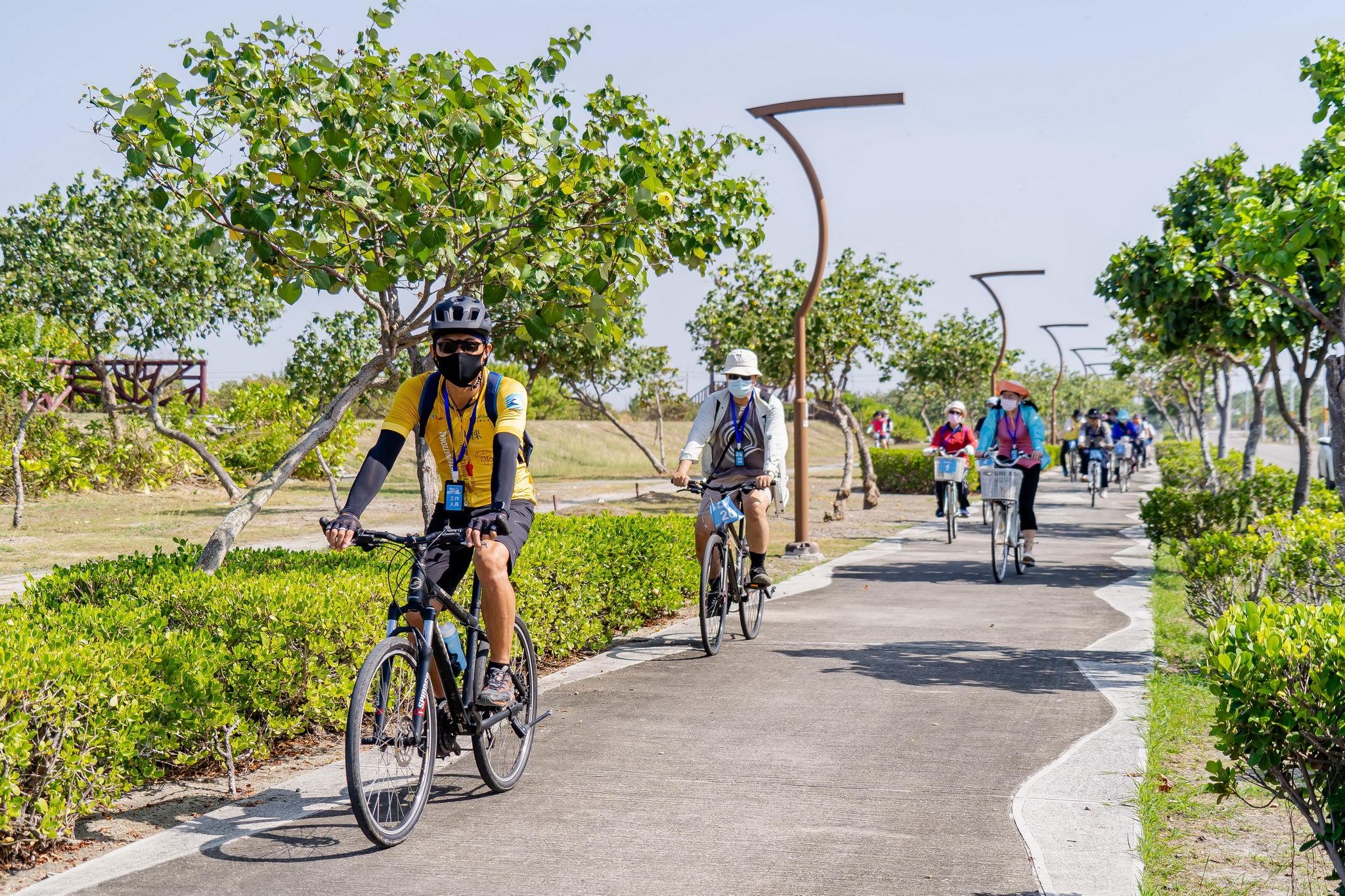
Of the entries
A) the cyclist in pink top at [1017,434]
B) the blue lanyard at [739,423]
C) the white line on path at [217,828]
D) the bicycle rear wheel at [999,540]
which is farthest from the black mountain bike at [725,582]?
the cyclist in pink top at [1017,434]

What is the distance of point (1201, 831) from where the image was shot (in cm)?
451

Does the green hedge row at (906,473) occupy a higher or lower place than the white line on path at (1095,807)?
higher

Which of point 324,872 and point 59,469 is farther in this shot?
point 59,469

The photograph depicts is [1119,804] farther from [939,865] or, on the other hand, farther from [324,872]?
[324,872]

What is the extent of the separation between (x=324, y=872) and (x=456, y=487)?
144cm

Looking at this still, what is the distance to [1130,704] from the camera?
21.3 feet

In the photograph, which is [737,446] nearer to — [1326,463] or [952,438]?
[1326,463]

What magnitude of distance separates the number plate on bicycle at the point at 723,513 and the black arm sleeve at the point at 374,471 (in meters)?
3.62

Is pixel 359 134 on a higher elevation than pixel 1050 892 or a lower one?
higher

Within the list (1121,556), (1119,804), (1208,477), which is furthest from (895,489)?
(1119,804)

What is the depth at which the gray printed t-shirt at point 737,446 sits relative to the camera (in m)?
8.38

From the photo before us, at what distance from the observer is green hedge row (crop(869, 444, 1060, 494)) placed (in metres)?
29.1

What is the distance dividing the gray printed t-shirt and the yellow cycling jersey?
3.59 m

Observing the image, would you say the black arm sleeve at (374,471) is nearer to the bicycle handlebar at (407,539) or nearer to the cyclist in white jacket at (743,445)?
the bicycle handlebar at (407,539)
